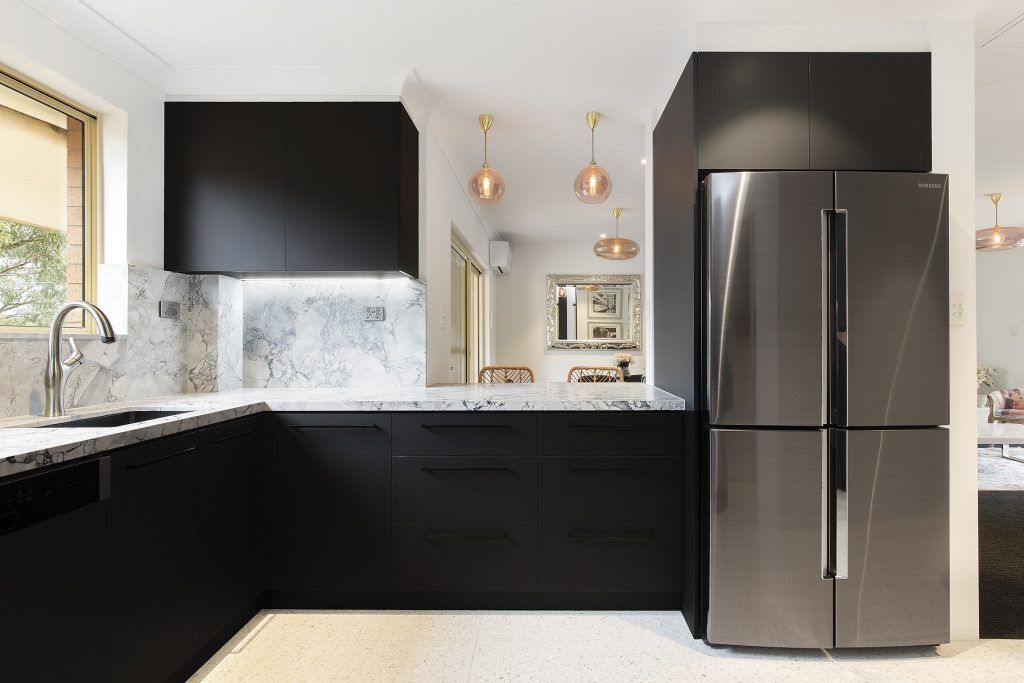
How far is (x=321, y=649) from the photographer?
6.91 feet

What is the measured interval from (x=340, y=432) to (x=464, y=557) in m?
0.74

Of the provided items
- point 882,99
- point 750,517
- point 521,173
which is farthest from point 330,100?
point 750,517

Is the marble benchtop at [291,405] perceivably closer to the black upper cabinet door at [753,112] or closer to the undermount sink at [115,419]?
the undermount sink at [115,419]

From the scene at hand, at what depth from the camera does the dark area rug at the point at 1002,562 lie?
2.34 meters

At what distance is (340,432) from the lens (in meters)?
2.37

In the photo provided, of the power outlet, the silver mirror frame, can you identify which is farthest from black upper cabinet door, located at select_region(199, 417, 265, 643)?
the silver mirror frame

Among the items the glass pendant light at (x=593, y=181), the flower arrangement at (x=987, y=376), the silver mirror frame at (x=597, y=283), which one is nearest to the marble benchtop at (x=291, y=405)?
the glass pendant light at (x=593, y=181)

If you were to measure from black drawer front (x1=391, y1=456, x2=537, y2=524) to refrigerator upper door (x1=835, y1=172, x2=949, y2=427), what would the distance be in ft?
4.17

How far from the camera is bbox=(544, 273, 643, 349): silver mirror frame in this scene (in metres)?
8.16

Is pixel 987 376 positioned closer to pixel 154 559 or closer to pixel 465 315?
pixel 465 315

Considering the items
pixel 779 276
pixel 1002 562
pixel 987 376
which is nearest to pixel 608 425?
pixel 779 276

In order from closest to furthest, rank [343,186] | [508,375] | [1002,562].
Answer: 1. [343,186]
2. [1002,562]
3. [508,375]

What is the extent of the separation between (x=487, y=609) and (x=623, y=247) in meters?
4.17

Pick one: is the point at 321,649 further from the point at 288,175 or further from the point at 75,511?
the point at 288,175
